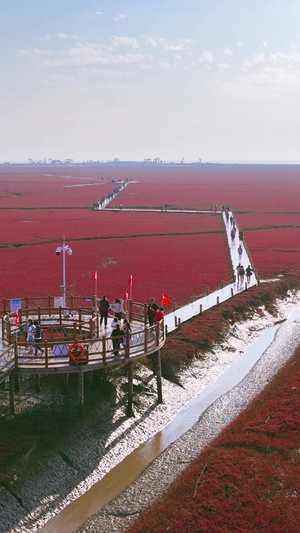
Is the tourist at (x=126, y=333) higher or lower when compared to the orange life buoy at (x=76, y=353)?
higher

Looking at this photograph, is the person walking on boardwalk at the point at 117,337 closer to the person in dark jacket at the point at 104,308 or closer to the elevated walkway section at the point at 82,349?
the elevated walkway section at the point at 82,349

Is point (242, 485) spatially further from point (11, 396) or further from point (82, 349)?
point (11, 396)

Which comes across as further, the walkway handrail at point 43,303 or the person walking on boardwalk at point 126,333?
the walkway handrail at point 43,303

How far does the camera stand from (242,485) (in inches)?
617

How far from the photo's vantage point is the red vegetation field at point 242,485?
14.2m

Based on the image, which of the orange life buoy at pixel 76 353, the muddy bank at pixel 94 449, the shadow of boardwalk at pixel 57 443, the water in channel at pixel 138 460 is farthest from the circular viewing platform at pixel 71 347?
the water in channel at pixel 138 460

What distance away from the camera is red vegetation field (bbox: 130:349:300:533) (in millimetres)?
14164

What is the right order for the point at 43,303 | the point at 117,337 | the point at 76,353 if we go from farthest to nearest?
the point at 43,303, the point at 117,337, the point at 76,353

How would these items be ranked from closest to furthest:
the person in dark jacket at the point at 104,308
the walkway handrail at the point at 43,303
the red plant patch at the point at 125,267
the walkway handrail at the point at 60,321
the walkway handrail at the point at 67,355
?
the walkway handrail at the point at 67,355 → the walkway handrail at the point at 60,321 → the person in dark jacket at the point at 104,308 → the walkway handrail at the point at 43,303 → the red plant patch at the point at 125,267

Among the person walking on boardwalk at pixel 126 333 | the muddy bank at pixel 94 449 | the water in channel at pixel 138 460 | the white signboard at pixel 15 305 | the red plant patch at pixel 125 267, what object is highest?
the white signboard at pixel 15 305

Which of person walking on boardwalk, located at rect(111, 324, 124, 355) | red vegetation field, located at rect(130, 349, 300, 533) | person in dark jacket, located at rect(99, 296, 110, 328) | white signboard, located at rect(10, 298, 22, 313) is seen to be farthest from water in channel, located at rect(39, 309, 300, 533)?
white signboard, located at rect(10, 298, 22, 313)

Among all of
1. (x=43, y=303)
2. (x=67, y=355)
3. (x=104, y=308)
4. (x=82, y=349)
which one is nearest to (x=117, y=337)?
(x=82, y=349)

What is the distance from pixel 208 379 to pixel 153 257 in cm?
2645

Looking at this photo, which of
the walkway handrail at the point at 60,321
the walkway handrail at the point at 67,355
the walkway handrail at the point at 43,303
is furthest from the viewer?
the walkway handrail at the point at 43,303
